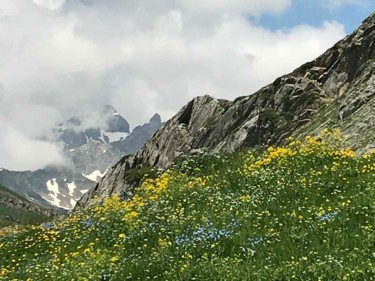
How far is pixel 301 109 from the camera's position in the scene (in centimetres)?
4228

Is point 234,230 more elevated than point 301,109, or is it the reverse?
point 301,109

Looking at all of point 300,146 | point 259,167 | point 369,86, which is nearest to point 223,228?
point 259,167

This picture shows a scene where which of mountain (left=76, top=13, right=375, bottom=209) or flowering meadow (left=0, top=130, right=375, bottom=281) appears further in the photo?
mountain (left=76, top=13, right=375, bottom=209)

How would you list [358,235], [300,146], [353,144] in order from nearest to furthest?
[358,235] < [300,146] < [353,144]

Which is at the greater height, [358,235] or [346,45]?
[346,45]

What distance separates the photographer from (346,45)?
44.4 m

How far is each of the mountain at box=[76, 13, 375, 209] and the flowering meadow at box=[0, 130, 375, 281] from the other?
6042mm

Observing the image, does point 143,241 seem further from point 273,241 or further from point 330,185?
point 330,185

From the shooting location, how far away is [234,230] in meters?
11.4

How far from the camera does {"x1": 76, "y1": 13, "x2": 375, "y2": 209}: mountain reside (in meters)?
26.7

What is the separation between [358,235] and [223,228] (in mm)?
3242

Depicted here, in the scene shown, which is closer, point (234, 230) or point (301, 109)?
point (234, 230)

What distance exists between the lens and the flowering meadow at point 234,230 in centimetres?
902

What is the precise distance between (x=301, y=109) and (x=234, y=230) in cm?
3236
